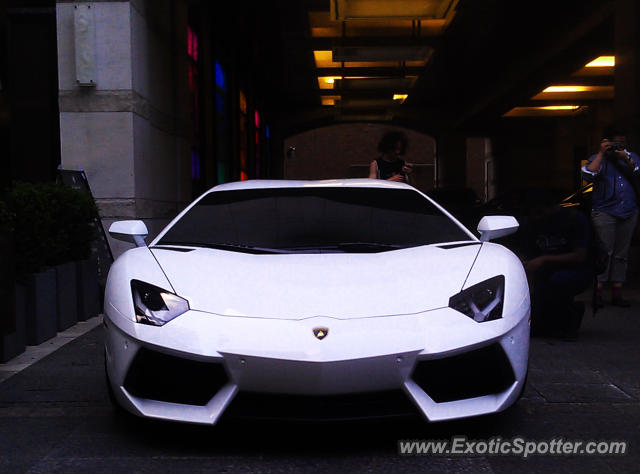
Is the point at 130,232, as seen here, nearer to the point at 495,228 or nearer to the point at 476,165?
the point at 495,228

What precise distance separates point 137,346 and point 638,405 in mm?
2525

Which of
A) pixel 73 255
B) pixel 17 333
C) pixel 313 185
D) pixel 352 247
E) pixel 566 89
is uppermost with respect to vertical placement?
pixel 566 89

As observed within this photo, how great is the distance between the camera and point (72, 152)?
27.8ft

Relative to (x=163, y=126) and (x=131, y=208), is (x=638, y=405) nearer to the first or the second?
(x=131, y=208)

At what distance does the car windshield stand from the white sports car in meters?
0.15

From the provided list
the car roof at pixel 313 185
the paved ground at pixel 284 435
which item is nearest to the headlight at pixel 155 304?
the paved ground at pixel 284 435

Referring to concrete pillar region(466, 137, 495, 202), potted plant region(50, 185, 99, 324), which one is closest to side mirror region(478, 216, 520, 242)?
potted plant region(50, 185, 99, 324)

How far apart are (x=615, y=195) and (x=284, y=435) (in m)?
5.12

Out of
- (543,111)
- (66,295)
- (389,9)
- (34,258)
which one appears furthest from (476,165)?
(34,258)

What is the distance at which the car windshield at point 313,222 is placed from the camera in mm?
3828

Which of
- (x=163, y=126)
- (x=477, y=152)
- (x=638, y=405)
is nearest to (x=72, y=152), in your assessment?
(x=163, y=126)

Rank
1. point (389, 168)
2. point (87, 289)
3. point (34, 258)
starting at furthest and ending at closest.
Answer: point (389, 168)
point (87, 289)
point (34, 258)

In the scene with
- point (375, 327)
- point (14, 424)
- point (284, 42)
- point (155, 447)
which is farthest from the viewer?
point (284, 42)

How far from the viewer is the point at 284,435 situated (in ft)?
10.8
